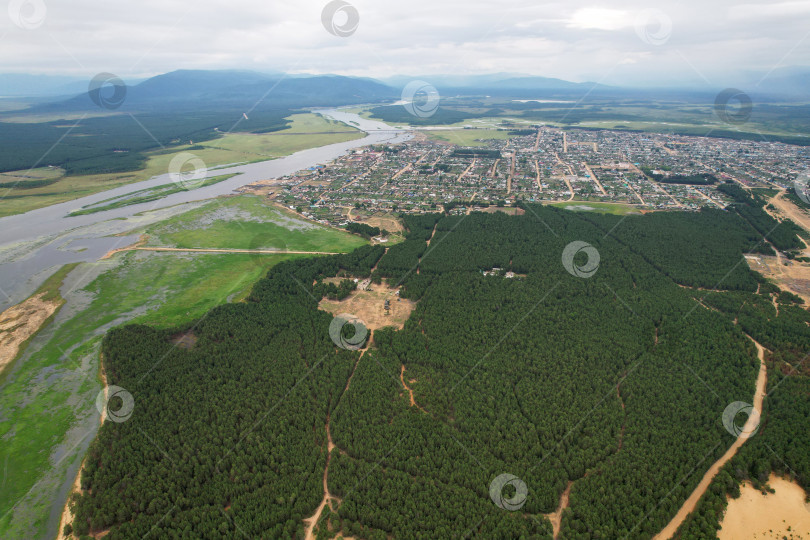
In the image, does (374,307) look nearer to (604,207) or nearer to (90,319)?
(90,319)

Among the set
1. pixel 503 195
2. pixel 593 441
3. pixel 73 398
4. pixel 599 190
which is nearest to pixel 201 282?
pixel 73 398

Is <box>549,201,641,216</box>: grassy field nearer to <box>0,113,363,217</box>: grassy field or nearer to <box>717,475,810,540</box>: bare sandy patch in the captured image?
<box>717,475,810,540</box>: bare sandy patch

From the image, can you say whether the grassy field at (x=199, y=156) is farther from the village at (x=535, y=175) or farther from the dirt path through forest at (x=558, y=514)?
the dirt path through forest at (x=558, y=514)

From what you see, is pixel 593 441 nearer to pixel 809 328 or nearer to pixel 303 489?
pixel 303 489

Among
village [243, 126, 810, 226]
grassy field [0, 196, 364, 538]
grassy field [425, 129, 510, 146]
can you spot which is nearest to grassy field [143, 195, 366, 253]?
grassy field [0, 196, 364, 538]

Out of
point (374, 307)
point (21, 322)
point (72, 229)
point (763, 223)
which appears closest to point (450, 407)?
point (374, 307)

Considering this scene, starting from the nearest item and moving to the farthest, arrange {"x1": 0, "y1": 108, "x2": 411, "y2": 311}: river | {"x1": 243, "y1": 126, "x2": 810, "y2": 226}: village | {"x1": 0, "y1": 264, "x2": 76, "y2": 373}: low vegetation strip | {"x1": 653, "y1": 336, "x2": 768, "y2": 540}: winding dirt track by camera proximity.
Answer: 1. {"x1": 653, "y1": 336, "x2": 768, "y2": 540}: winding dirt track
2. {"x1": 0, "y1": 264, "x2": 76, "y2": 373}: low vegetation strip
3. {"x1": 0, "y1": 108, "x2": 411, "y2": 311}: river
4. {"x1": 243, "y1": 126, "x2": 810, "y2": 226}: village
